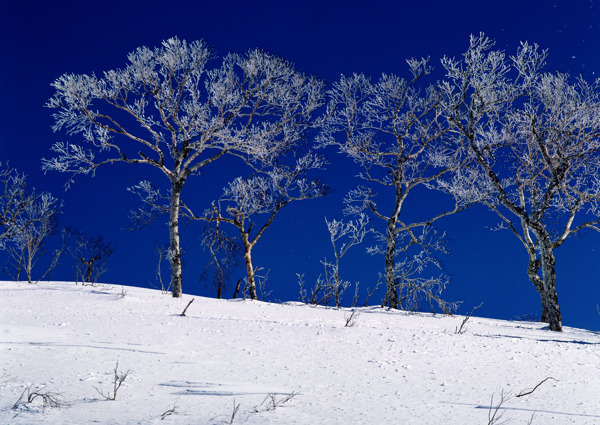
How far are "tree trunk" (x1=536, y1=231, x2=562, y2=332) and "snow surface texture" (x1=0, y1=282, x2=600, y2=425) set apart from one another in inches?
155

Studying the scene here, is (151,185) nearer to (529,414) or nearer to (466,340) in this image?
(466,340)

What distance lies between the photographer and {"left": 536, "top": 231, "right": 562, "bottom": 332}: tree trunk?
946 centimetres

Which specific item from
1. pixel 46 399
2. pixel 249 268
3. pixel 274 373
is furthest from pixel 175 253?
pixel 46 399

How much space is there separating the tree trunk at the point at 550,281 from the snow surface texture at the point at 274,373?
12.9ft

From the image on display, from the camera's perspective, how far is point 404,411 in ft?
9.87

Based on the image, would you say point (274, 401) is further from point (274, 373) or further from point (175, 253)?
point (175, 253)

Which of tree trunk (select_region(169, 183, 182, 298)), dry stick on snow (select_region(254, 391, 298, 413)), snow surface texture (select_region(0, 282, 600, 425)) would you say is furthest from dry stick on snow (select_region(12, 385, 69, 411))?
tree trunk (select_region(169, 183, 182, 298))

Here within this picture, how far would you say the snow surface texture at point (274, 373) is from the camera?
2918 mm

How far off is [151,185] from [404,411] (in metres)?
12.0

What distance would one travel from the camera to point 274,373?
3801 millimetres

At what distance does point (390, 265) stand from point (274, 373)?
9404mm

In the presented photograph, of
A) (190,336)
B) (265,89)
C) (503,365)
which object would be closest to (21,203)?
(265,89)

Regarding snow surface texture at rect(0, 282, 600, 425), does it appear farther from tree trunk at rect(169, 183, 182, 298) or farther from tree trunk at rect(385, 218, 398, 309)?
tree trunk at rect(385, 218, 398, 309)

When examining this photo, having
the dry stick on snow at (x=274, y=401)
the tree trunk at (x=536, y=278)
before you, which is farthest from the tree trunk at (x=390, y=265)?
the dry stick on snow at (x=274, y=401)
